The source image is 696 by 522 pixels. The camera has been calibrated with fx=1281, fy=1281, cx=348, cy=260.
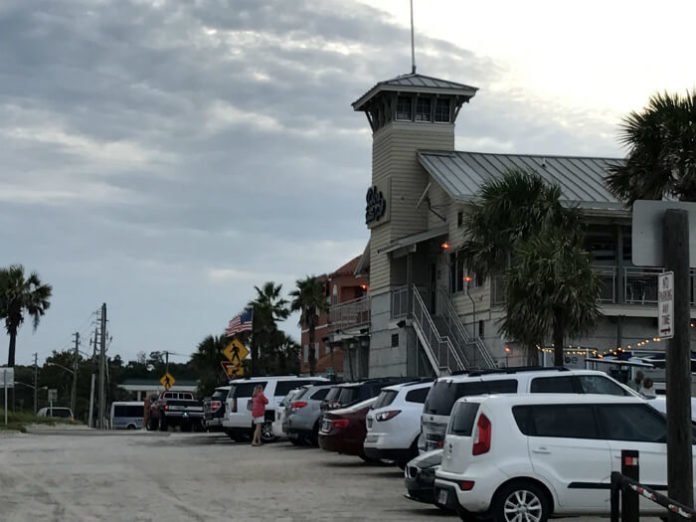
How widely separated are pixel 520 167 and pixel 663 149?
19188 mm

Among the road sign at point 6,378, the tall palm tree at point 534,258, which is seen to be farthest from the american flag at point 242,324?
the tall palm tree at point 534,258

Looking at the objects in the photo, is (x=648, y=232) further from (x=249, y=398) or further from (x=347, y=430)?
(x=249, y=398)

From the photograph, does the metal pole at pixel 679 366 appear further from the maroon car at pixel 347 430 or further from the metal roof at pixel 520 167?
the metal roof at pixel 520 167

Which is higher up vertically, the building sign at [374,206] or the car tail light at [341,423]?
the building sign at [374,206]

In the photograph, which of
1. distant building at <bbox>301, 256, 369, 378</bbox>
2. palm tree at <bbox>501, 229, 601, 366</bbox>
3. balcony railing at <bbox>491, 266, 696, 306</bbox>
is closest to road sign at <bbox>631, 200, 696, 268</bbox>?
palm tree at <bbox>501, 229, 601, 366</bbox>

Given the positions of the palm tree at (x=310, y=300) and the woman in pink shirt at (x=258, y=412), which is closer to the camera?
the woman in pink shirt at (x=258, y=412)

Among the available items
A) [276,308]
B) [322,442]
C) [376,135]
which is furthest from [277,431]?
[276,308]

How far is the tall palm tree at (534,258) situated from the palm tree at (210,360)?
49.7 metres

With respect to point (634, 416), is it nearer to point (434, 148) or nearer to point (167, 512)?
point (167, 512)

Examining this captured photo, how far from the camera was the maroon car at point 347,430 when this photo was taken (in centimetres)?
2506

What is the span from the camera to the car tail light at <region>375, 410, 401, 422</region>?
22.4 m

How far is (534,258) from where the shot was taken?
2975 centimetres

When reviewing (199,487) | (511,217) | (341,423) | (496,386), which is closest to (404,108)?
(511,217)

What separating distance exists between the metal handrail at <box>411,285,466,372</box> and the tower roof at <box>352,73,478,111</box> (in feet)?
23.8
